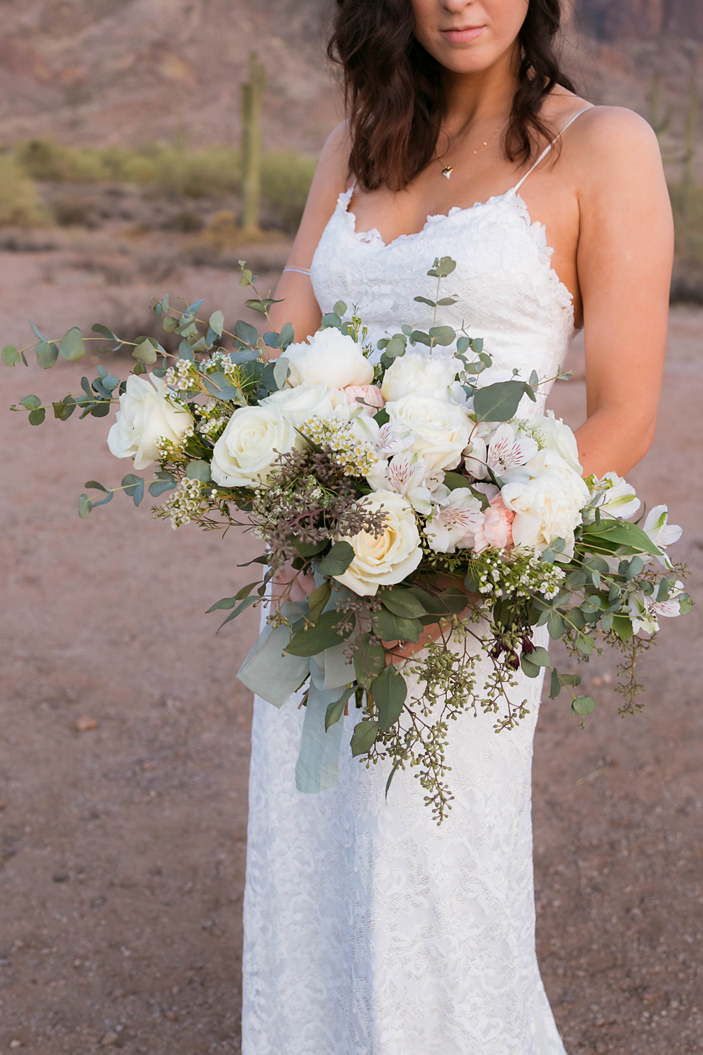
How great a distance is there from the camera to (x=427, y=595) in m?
1.38

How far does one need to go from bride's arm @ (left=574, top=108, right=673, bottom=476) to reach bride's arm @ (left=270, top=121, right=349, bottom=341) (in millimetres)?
733

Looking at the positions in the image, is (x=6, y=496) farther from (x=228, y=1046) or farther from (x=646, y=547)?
(x=646, y=547)

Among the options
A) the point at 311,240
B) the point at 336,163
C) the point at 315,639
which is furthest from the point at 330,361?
the point at 336,163

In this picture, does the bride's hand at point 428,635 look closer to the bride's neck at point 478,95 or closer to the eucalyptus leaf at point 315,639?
the eucalyptus leaf at point 315,639

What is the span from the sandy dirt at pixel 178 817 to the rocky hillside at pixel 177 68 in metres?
39.6

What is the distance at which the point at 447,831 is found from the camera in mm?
1822

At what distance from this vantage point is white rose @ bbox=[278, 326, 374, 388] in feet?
4.52

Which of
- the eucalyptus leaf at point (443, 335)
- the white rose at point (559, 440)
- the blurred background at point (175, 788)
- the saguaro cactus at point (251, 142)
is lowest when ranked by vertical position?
the saguaro cactus at point (251, 142)

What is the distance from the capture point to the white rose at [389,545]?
4.14 feet

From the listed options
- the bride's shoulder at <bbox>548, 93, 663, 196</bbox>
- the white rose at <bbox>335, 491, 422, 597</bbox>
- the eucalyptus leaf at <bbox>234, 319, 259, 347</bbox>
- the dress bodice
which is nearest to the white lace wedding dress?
the dress bodice

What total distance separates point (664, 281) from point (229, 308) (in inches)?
431

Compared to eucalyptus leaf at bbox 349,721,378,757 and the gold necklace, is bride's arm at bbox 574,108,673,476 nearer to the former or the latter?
the gold necklace

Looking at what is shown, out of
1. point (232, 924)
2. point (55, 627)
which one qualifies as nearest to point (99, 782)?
point (232, 924)

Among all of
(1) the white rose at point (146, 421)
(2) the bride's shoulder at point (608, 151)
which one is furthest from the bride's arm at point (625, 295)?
(1) the white rose at point (146, 421)
